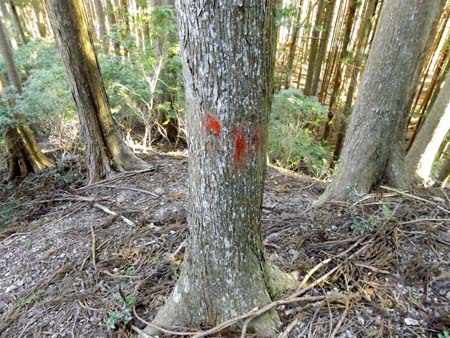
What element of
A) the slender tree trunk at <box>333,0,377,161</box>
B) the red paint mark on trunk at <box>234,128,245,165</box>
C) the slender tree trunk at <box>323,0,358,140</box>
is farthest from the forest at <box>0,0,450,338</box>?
the slender tree trunk at <box>323,0,358,140</box>

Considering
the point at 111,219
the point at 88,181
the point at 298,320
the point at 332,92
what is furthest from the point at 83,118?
the point at 332,92

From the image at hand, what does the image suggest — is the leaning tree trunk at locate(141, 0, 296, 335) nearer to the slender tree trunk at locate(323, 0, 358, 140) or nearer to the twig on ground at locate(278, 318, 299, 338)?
the twig on ground at locate(278, 318, 299, 338)

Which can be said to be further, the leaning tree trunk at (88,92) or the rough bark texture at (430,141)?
the leaning tree trunk at (88,92)

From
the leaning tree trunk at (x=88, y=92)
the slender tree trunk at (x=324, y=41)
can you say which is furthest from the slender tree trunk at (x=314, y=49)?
the leaning tree trunk at (x=88, y=92)

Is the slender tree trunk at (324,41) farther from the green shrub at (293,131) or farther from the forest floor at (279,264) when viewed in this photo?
the forest floor at (279,264)

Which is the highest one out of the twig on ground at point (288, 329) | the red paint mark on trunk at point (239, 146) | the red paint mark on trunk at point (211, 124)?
the red paint mark on trunk at point (211, 124)

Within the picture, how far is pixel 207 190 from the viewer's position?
129 centimetres

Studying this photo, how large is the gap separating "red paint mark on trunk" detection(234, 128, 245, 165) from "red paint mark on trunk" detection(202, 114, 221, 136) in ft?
0.25

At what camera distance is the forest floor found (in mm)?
1590

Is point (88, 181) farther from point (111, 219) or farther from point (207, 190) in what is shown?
point (207, 190)

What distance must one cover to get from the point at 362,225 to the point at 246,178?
4.32 feet

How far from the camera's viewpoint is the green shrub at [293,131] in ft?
15.0

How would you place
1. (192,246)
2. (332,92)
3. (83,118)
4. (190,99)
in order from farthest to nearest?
(332,92)
(83,118)
(192,246)
(190,99)

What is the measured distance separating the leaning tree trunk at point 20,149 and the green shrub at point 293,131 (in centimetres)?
384
